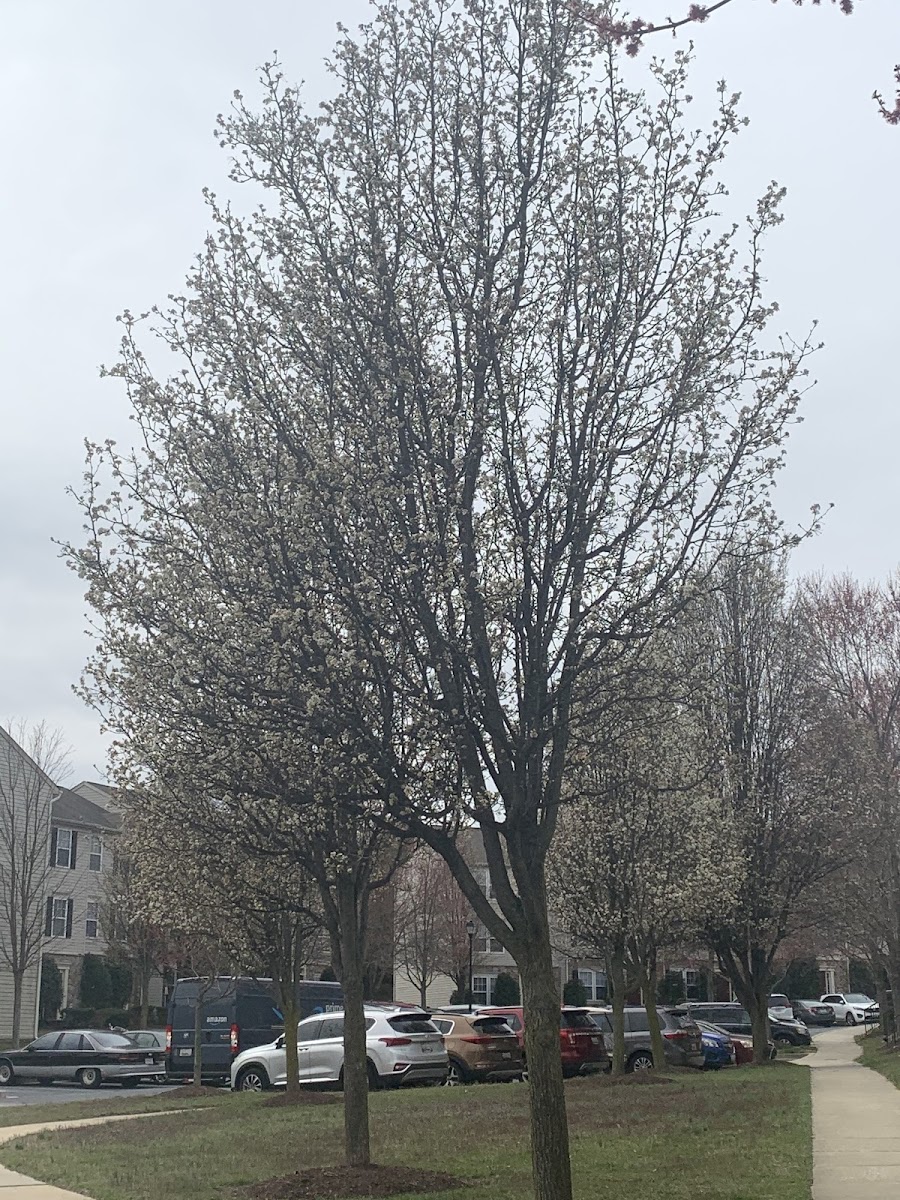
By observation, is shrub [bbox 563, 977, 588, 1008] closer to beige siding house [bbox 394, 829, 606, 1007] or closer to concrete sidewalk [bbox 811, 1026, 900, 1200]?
beige siding house [bbox 394, 829, 606, 1007]

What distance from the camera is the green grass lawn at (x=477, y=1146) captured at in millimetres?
11078

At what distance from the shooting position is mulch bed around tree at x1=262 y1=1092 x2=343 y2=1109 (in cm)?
1927

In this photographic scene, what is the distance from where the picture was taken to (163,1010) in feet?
162

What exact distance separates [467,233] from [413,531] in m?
2.19

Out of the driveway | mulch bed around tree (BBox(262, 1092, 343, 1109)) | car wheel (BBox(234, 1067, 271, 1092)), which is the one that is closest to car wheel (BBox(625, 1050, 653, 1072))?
car wheel (BBox(234, 1067, 271, 1092))

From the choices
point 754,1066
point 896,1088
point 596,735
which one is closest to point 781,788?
point 754,1066

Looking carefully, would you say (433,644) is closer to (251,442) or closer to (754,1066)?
(251,442)

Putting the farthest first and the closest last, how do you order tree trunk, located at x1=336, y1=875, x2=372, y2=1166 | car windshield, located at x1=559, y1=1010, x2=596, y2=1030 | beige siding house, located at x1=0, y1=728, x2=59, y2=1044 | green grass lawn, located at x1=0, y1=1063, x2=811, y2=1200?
beige siding house, located at x1=0, y1=728, x2=59, y2=1044 < car windshield, located at x1=559, y1=1010, x2=596, y2=1030 < tree trunk, located at x1=336, y1=875, x2=372, y2=1166 < green grass lawn, located at x1=0, y1=1063, x2=811, y2=1200

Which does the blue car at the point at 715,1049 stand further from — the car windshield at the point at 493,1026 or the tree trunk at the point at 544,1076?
the tree trunk at the point at 544,1076

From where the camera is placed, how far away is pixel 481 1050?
24625 mm

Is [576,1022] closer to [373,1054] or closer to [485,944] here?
[373,1054]

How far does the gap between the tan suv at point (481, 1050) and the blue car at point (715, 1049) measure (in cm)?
643

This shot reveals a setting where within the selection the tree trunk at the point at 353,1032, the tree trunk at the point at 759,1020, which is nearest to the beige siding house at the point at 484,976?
the tree trunk at the point at 759,1020

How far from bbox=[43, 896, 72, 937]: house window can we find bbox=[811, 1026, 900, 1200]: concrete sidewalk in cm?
2783
